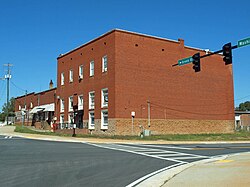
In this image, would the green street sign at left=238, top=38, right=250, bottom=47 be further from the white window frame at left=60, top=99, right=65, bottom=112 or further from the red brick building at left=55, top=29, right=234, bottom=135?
the white window frame at left=60, top=99, right=65, bottom=112

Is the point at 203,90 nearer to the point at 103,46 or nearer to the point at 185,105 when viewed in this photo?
the point at 185,105

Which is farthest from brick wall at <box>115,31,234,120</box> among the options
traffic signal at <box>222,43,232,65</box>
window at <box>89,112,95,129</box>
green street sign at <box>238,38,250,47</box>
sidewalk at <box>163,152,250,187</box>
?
sidewalk at <box>163,152,250,187</box>

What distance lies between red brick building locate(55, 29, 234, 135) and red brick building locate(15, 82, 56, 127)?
5.61m

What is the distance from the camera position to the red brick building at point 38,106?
5484cm

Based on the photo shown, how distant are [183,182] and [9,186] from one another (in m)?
4.74

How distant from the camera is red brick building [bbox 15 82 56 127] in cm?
5484

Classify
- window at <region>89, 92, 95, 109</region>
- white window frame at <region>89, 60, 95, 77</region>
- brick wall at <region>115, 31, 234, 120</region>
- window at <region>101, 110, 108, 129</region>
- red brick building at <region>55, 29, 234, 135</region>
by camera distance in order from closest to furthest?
red brick building at <region>55, 29, 234, 135</region>, brick wall at <region>115, 31, 234, 120</region>, window at <region>101, 110, 108, 129</region>, window at <region>89, 92, 95, 109</region>, white window frame at <region>89, 60, 95, 77</region>

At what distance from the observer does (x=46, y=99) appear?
58.7 metres

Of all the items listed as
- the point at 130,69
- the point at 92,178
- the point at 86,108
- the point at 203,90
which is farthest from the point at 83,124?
the point at 92,178

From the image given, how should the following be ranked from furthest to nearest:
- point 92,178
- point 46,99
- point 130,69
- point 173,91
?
point 46,99 < point 173,91 < point 130,69 < point 92,178

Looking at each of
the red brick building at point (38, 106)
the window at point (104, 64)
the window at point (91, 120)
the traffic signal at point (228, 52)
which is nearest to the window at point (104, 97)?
the window at point (104, 64)

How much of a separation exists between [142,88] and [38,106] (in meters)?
27.6

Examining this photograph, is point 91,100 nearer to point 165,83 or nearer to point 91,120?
point 91,120

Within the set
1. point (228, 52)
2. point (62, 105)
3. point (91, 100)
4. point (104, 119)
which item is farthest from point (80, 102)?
point (228, 52)
